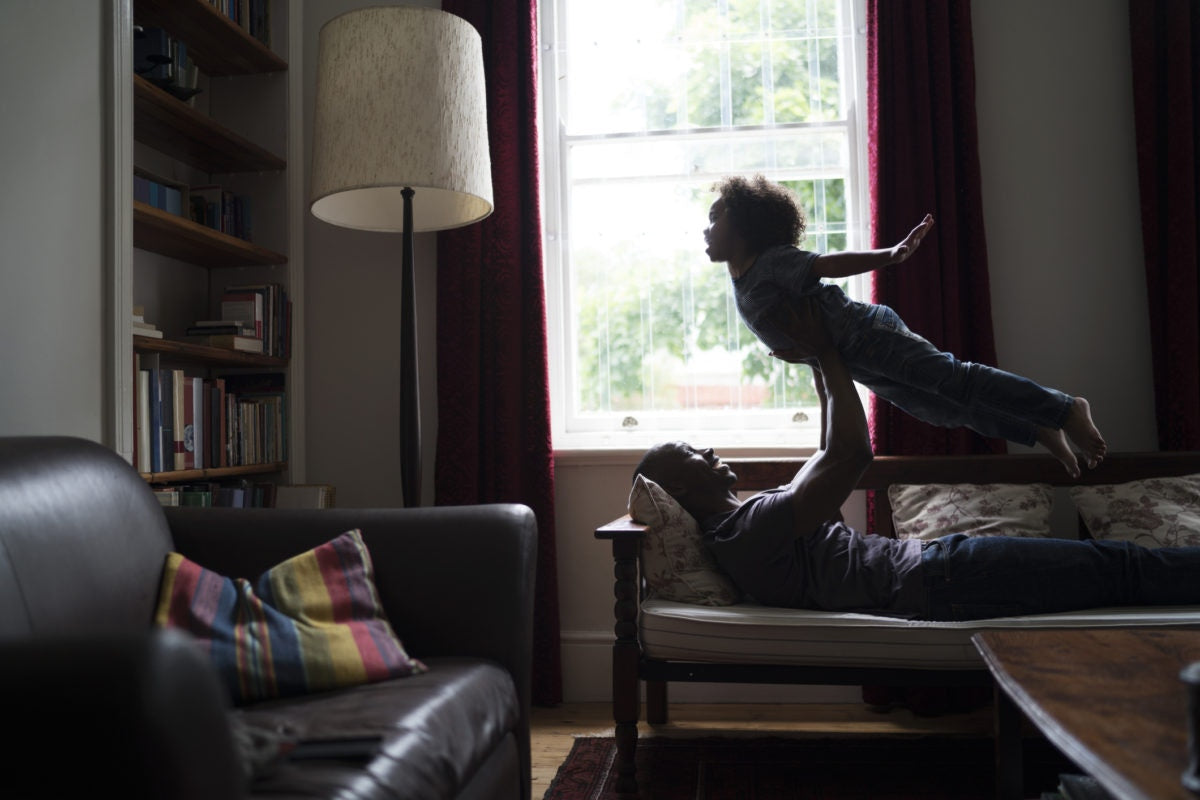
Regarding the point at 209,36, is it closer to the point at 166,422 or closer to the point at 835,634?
the point at 166,422

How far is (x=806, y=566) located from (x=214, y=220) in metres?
2.13

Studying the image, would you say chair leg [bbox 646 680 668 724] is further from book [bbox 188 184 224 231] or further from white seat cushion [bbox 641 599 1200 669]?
book [bbox 188 184 224 231]

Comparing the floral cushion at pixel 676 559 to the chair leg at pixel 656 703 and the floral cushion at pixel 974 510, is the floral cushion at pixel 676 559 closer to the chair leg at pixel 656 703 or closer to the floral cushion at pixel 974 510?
the chair leg at pixel 656 703

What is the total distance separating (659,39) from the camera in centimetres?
333

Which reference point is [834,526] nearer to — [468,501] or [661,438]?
[661,438]

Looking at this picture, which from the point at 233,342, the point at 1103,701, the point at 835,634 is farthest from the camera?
the point at 233,342

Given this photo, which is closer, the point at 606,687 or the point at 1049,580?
the point at 1049,580

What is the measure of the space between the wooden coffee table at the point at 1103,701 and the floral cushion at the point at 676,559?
80cm

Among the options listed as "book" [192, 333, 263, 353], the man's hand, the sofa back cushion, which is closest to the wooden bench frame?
the man's hand

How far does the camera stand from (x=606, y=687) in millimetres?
3176

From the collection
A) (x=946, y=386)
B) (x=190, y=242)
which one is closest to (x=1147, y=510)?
(x=946, y=386)

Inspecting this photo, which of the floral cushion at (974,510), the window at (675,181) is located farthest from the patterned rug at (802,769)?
the window at (675,181)

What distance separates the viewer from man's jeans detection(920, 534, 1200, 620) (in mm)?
2205

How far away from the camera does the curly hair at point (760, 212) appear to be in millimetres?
2527
